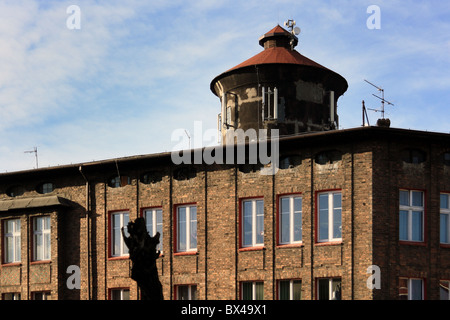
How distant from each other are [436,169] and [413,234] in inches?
97.7

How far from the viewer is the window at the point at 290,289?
28.8m

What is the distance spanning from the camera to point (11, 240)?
35.3 m

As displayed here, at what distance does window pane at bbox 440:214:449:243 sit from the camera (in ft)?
92.8

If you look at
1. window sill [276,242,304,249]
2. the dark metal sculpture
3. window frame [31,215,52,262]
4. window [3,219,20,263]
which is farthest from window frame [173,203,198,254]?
window [3,219,20,263]

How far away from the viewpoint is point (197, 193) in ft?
102

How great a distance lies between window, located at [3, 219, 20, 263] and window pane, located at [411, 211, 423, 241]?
17349 mm

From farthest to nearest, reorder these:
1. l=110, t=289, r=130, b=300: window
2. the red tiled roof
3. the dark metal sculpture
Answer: the red tiled roof, l=110, t=289, r=130, b=300: window, the dark metal sculpture

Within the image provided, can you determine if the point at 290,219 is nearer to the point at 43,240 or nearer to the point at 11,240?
the point at 43,240

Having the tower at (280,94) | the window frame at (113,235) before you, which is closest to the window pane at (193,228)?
the window frame at (113,235)

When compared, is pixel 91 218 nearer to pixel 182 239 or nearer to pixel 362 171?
pixel 182 239

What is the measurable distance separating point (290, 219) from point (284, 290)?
8.60 feet

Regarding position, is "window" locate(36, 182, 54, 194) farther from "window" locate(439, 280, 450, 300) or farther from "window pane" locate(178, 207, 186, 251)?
"window" locate(439, 280, 450, 300)
